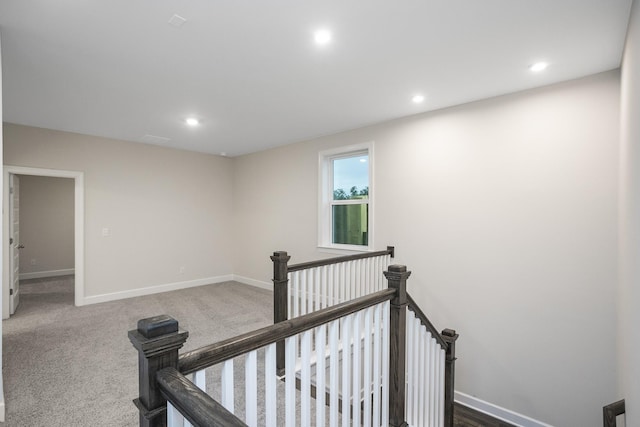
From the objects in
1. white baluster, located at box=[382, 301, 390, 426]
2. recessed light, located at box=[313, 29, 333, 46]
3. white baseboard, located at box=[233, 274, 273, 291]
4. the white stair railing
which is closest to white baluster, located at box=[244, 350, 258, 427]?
white baluster, located at box=[382, 301, 390, 426]

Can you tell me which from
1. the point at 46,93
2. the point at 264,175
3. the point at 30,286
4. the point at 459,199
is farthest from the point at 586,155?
the point at 30,286

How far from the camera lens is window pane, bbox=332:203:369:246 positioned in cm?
437

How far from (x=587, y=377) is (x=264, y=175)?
5.05 metres

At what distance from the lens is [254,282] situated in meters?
6.00

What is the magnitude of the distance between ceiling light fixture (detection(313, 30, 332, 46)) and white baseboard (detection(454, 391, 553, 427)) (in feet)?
12.0

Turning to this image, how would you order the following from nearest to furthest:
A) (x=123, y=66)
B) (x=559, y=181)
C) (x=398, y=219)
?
(x=123, y=66) → (x=559, y=181) → (x=398, y=219)

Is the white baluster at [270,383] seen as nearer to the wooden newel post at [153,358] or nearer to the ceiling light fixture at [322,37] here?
the wooden newel post at [153,358]

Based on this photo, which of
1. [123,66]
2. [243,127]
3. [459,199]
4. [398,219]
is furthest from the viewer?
[243,127]

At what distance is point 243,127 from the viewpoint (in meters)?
4.34

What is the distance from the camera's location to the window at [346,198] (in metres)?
4.34

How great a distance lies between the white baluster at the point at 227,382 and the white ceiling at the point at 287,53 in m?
1.89

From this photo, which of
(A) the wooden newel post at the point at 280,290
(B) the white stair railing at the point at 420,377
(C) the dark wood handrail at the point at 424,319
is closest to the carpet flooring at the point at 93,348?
(A) the wooden newel post at the point at 280,290

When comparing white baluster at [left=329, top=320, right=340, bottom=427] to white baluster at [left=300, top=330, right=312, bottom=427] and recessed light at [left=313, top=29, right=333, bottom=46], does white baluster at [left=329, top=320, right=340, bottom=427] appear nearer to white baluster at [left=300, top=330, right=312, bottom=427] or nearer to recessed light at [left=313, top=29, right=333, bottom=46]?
white baluster at [left=300, top=330, right=312, bottom=427]

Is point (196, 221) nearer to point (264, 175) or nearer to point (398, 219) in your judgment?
point (264, 175)
